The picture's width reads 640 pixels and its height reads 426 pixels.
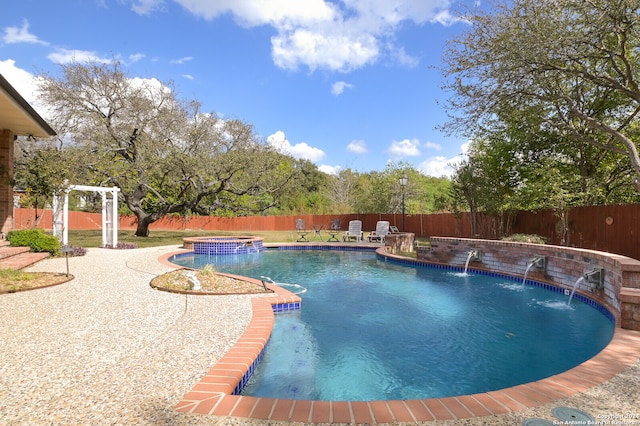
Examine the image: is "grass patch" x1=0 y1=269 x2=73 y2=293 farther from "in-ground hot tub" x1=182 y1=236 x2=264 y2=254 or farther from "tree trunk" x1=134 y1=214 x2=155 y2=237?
"tree trunk" x1=134 y1=214 x2=155 y2=237

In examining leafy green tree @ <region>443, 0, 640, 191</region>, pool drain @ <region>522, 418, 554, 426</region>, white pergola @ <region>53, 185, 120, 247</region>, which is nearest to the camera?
pool drain @ <region>522, 418, 554, 426</region>

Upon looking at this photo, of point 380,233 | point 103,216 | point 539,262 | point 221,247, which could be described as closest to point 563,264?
point 539,262

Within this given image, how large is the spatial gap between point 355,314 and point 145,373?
10.6 ft

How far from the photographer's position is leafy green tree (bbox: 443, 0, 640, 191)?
752 cm

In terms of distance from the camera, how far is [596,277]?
5625 mm

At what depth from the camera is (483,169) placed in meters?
13.1

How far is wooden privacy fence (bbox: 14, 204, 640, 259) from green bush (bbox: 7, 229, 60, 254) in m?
1.92


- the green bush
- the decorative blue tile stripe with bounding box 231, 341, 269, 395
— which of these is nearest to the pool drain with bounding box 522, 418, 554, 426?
the decorative blue tile stripe with bounding box 231, 341, 269, 395

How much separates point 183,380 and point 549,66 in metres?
9.59

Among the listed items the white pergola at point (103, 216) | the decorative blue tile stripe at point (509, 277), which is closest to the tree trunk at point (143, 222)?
the white pergola at point (103, 216)

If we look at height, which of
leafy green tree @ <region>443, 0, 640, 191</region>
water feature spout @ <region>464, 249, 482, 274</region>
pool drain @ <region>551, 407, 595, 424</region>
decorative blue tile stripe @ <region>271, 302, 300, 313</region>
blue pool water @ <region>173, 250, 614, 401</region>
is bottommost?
blue pool water @ <region>173, 250, 614, 401</region>

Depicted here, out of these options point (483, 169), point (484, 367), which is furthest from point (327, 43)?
point (484, 367)

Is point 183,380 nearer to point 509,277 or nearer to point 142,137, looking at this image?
point 509,277

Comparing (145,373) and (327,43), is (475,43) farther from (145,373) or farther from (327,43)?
(145,373)
